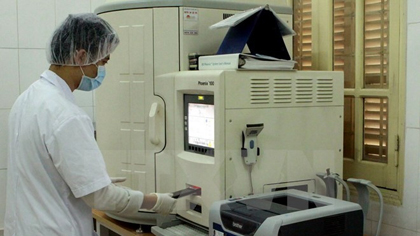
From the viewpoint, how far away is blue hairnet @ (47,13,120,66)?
5.31 ft

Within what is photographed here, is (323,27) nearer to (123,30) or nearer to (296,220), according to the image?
(123,30)

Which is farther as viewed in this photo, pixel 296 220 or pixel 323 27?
pixel 323 27

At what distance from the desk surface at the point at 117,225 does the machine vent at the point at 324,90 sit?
3.00ft

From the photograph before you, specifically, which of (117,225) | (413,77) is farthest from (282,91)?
(117,225)

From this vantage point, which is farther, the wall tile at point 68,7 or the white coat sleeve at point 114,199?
the wall tile at point 68,7

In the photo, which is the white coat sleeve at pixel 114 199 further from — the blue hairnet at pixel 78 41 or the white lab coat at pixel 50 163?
the blue hairnet at pixel 78 41

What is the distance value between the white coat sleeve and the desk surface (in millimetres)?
456

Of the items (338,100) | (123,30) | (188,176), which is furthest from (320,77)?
(123,30)

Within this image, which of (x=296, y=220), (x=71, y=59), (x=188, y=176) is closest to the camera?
(x=296, y=220)

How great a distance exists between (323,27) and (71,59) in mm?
1218

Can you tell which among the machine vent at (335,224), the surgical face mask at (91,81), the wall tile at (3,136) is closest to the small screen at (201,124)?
the surgical face mask at (91,81)

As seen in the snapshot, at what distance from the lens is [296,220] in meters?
1.47

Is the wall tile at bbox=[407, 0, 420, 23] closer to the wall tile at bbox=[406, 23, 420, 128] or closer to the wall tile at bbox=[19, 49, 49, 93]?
the wall tile at bbox=[406, 23, 420, 128]

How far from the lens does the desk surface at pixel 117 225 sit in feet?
6.86
